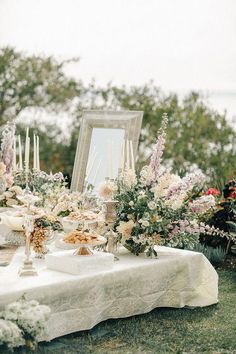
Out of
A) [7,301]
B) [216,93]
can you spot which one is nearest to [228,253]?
[216,93]

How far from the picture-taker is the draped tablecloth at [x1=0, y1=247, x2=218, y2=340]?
3.82 m

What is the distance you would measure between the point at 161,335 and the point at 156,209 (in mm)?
858

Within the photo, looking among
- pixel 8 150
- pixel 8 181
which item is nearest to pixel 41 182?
pixel 8 181

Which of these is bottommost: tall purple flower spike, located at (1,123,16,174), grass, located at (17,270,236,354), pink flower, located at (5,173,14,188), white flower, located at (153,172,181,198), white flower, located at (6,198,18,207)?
grass, located at (17,270,236,354)

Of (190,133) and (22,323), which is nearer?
(22,323)

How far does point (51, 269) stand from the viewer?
13.5ft

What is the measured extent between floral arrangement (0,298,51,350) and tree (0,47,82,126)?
24.3 feet

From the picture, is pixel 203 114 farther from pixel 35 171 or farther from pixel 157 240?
pixel 157 240

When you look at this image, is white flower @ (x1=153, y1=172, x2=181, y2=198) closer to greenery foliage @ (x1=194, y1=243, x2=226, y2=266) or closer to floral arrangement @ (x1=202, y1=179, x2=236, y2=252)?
greenery foliage @ (x1=194, y1=243, x2=226, y2=266)

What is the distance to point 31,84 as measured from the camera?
10883 mm

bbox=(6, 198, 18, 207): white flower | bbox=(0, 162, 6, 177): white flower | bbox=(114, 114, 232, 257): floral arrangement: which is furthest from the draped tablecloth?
bbox=(0, 162, 6, 177): white flower

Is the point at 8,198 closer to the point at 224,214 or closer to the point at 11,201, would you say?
the point at 11,201

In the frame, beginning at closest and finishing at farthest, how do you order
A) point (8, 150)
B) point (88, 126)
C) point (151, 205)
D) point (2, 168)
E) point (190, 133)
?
1. point (151, 205)
2. point (2, 168)
3. point (8, 150)
4. point (88, 126)
5. point (190, 133)

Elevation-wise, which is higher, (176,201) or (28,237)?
(176,201)
